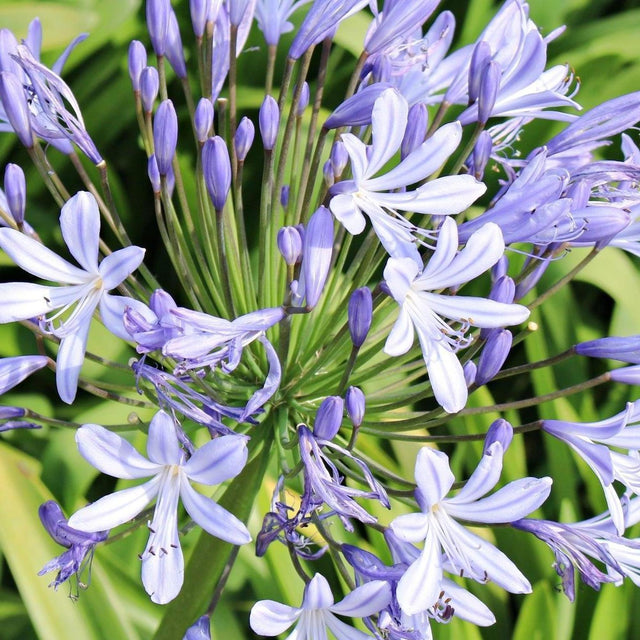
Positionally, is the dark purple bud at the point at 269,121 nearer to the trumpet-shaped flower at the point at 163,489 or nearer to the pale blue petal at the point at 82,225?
the pale blue petal at the point at 82,225

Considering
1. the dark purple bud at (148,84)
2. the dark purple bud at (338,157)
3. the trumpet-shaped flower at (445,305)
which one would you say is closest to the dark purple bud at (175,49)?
the dark purple bud at (148,84)

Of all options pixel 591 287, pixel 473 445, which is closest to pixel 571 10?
pixel 591 287

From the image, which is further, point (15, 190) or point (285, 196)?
point (285, 196)

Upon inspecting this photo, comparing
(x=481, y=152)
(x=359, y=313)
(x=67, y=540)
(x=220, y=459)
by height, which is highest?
(x=481, y=152)

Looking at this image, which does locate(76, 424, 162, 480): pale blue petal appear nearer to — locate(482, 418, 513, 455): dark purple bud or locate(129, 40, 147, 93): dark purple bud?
locate(482, 418, 513, 455): dark purple bud

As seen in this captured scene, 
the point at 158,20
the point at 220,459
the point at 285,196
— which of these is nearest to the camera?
the point at 220,459

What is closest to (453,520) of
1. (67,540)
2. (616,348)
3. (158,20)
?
(616,348)

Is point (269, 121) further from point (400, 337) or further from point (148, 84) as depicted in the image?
point (400, 337)
